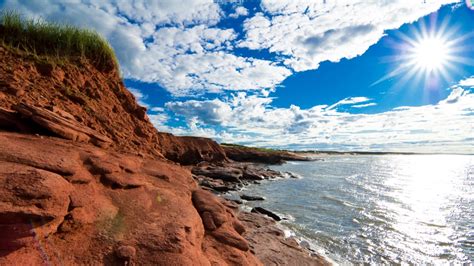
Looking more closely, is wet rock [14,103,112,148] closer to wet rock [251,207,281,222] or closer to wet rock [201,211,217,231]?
wet rock [201,211,217,231]

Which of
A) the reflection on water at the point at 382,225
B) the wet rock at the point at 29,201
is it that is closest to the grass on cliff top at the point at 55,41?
the wet rock at the point at 29,201

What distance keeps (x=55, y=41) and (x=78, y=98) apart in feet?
12.8

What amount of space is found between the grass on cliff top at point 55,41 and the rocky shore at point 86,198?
116 centimetres

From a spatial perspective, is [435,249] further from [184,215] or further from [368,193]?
[368,193]

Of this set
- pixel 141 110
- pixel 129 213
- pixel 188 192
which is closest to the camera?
pixel 129 213

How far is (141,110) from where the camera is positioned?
15.4 metres

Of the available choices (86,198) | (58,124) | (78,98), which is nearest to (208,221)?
(86,198)

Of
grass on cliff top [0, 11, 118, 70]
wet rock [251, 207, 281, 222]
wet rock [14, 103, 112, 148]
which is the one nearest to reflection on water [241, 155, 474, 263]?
wet rock [251, 207, 281, 222]

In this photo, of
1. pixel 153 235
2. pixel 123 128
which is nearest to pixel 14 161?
pixel 153 235

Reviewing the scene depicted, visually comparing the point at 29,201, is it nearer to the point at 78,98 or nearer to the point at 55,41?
the point at 78,98

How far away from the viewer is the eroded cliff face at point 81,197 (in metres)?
4.28

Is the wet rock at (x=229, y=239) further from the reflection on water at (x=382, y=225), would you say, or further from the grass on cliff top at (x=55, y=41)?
the grass on cliff top at (x=55, y=41)

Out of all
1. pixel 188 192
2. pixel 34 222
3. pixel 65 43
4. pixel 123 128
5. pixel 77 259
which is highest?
pixel 65 43

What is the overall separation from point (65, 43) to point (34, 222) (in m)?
10.9
